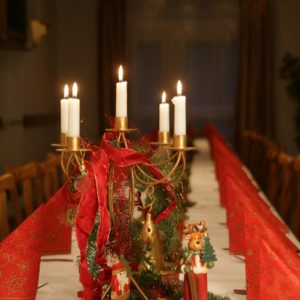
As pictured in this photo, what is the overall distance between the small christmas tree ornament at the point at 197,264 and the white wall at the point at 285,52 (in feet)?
30.0

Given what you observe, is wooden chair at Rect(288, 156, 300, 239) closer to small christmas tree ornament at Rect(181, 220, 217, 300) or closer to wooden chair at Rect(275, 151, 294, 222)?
wooden chair at Rect(275, 151, 294, 222)

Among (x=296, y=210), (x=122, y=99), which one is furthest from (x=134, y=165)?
(x=296, y=210)

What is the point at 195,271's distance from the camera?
1.43m

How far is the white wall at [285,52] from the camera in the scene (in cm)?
1020

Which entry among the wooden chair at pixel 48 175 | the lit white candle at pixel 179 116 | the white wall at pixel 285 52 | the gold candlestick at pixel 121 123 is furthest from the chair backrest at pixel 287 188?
the white wall at pixel 285 52

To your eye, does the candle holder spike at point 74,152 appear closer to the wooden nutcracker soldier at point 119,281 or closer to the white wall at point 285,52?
the wooden nutcracker soldier at point 119,281

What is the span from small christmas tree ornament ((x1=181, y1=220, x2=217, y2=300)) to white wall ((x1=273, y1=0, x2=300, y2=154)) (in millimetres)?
9129

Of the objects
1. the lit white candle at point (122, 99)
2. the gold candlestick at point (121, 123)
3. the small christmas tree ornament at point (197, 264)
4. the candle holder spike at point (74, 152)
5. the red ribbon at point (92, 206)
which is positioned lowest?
the small christmas tree ornament at point (197, 264)

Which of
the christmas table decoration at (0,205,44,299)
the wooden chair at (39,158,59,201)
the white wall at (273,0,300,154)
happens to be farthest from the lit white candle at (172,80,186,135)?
the white wall at (273,0,300,154)

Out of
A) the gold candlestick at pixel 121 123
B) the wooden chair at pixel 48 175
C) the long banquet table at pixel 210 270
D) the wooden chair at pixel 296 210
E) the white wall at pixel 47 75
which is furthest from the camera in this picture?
the white wall at pixel 47 75

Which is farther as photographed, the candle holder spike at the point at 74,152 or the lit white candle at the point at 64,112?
the lit white candle at the point at 64,112

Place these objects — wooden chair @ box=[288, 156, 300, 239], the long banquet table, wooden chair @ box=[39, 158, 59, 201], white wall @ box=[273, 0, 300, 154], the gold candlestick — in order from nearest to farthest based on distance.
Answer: the gold candlestick, the long banquet table, wooden chair @ box=[288, 156, 300, 239], wooden chair @ box=[39, 158, 59, 201], white wall @ box=[273, 0, 300, 154]

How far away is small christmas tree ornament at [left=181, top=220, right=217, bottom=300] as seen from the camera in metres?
1.42

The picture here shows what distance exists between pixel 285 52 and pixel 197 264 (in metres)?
9.28
